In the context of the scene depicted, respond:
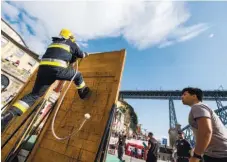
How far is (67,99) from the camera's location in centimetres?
343

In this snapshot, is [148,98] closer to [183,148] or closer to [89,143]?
[183,148]

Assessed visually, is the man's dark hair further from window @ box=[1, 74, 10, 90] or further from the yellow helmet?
window @ box=[1, 74, 10, 90]

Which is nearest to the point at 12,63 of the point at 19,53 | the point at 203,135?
the point at 19,53

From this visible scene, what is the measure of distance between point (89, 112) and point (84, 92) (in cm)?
42

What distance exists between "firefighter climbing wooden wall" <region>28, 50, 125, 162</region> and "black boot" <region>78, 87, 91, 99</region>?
10cm

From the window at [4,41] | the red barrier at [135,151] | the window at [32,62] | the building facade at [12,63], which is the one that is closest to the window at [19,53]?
the building facade at [12,63]

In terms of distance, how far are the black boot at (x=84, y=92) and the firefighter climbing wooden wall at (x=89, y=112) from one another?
101 mm

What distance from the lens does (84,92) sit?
9.96 ft

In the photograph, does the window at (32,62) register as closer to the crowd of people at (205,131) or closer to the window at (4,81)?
the window at (4,81)

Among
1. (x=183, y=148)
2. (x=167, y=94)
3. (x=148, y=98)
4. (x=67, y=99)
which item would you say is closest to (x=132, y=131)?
(x=148, y=98)

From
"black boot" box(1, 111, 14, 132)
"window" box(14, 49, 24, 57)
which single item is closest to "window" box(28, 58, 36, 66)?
"window" box(14, 49, 24, 57)

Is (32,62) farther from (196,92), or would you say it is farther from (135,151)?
(196,92)

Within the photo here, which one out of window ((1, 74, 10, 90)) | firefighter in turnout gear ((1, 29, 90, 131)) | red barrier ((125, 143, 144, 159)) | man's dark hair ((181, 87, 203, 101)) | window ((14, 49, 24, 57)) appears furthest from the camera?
window ((14, 49, 24, 57))

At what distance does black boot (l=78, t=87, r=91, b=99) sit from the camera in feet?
9.84
